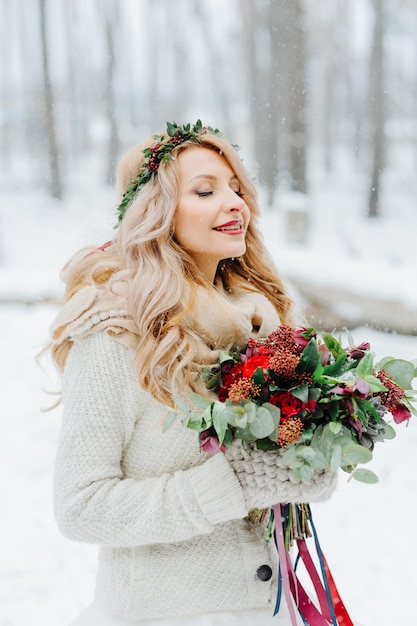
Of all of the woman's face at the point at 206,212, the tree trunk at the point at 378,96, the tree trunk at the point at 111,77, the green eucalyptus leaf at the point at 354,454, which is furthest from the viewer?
the tree trunk at the point at 111,77

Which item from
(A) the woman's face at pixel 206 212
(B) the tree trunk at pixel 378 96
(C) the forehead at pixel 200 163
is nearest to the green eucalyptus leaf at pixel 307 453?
(A) the woman's face at pixel 206 212

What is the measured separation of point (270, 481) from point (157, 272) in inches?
22.0

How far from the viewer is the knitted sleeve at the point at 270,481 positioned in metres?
1.35

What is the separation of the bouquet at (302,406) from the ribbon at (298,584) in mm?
255

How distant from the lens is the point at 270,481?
1363 millimetres

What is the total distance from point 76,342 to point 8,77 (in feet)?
47.1

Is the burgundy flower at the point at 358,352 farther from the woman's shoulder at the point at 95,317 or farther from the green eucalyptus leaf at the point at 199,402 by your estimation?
the woman's shoulder at the point at 95,317

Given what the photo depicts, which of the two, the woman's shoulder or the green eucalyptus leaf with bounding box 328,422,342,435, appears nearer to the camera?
the green eucalyptus leaf with bounding box 328,422,342,435

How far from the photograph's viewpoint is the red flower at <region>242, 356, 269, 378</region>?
52.4 inches

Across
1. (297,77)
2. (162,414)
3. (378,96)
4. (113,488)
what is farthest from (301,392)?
(378,96)

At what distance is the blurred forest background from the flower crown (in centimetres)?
785

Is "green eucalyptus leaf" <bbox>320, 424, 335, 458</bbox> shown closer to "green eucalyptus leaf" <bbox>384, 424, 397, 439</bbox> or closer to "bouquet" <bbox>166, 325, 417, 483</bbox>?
"bouquet" <bbox>166, 325, 417, 483</bbox>

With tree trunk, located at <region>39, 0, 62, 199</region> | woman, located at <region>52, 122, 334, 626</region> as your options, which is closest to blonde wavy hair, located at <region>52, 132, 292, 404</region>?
woman, located at <region>52, 122, 334, 626</region>

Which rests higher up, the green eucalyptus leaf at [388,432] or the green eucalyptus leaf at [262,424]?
the green eucalyptus leaf at [262,424]
